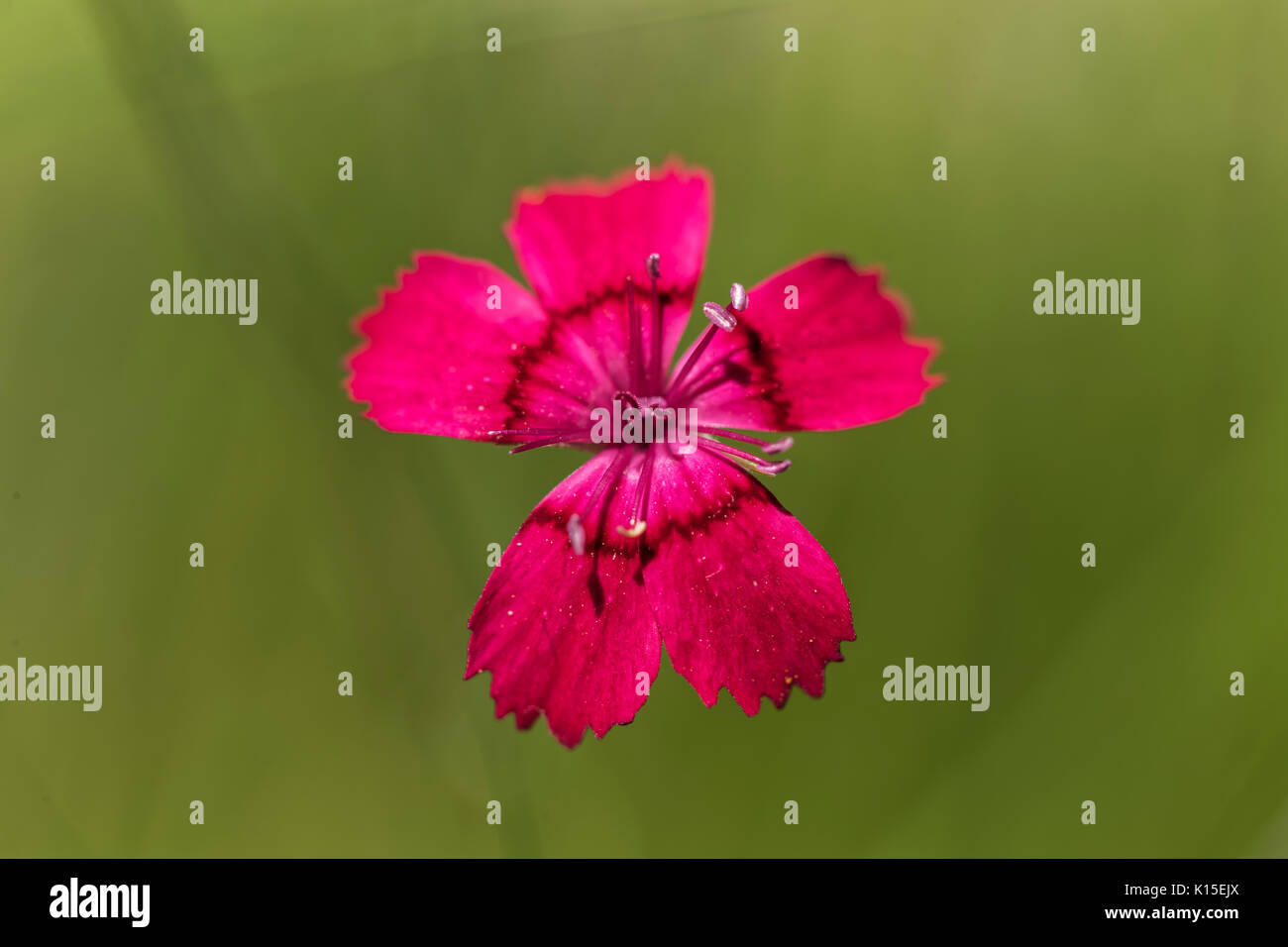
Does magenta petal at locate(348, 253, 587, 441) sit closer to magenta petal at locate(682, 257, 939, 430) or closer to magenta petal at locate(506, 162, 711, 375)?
magenta petal at locate(506, 162, 711, 375)

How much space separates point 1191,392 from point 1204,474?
222 mm

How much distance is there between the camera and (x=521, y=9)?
2225mm

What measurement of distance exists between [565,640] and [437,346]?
0.57m

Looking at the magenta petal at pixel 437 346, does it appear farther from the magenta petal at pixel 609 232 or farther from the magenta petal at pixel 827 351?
the magenta petal at pixel 827 351

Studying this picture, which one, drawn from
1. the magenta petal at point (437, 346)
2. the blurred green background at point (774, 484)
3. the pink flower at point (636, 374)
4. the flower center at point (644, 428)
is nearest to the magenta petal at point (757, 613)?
the pink flower at point (636, 374)

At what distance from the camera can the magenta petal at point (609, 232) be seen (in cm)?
149

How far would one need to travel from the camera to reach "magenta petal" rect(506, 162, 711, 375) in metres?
1.49

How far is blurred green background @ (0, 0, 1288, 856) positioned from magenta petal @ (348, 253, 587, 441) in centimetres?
77

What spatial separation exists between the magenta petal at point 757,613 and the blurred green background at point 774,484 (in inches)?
30.6

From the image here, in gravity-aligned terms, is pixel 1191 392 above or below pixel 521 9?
below

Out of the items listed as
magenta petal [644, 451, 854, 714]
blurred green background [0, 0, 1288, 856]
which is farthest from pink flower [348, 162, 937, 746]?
blurred green background [0, 0, 1288, 856]

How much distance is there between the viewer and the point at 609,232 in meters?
1.50
